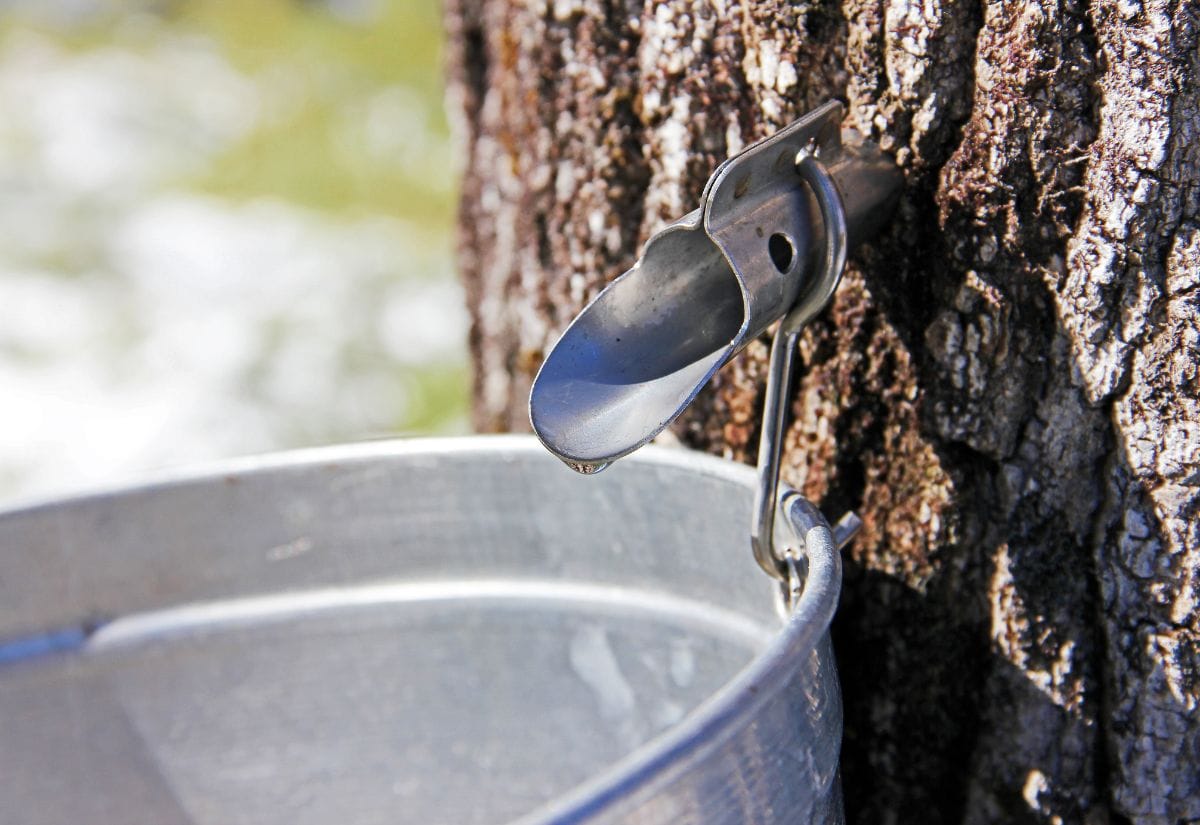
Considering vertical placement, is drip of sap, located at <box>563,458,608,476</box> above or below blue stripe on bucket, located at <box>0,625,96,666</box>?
above

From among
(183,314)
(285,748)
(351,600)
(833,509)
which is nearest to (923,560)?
(833,509)

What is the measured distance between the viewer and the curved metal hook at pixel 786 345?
0.85 metres

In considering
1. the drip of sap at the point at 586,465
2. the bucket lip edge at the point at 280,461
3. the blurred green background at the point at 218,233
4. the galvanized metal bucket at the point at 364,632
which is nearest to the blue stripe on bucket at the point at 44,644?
the galvanized metal bucket at the point at 364,632

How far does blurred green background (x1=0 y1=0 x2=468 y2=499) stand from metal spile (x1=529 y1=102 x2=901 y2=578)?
2.43 m

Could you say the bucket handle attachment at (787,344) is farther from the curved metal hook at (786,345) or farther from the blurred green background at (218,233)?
the blurred green background at (218,233)

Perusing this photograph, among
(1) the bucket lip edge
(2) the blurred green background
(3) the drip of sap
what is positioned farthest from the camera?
(2) the blurred green background

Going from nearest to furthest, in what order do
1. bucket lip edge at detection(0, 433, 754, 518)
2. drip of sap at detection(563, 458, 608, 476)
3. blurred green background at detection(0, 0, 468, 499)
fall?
1. drip of sap at detection(563, 458, 608, 476)
2. bucket lip edge at detection(0, 433, 754, 518)
3. blurred green background at detection(0, 0, 468, 499)

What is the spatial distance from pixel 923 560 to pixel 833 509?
0.31 feet

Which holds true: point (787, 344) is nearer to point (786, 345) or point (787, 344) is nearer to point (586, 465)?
point (786, 345)

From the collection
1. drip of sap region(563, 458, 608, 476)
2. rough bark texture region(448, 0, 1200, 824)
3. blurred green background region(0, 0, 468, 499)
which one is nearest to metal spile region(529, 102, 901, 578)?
drip of sap region(563, 458, 608, 476)

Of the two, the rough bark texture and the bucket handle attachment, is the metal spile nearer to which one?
the bucket handle attachment

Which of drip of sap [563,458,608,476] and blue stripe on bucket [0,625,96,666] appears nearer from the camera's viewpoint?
drip of sap [563,458,608,476]

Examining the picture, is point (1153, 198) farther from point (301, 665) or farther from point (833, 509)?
point (301, 665)

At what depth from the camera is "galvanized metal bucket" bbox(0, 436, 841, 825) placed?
105 cm
